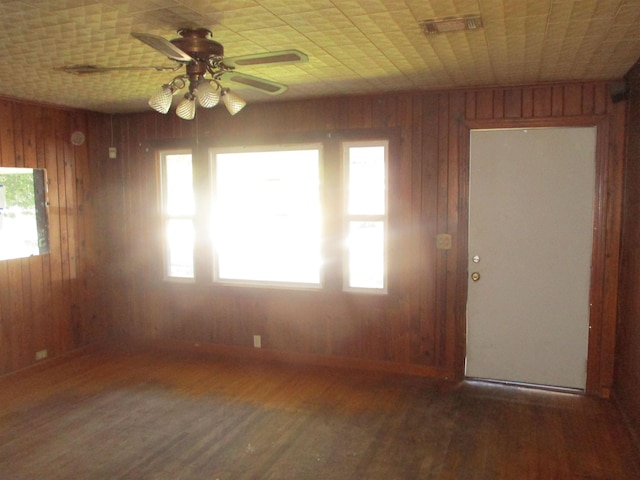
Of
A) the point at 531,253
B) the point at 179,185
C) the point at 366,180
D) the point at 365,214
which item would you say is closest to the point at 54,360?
the point at 179,185

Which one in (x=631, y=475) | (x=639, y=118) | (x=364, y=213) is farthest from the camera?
(x=364, y=213)

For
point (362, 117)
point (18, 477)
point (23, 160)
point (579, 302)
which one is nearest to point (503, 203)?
point (579, 302)

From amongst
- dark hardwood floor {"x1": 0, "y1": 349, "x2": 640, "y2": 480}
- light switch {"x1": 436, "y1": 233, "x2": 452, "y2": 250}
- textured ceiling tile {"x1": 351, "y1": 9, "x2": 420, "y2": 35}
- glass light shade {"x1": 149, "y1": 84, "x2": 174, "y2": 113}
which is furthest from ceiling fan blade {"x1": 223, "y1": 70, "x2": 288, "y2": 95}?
dark hardwood floor {"x1": 0, "y1": 349, "x2": 640, "y2": 480}

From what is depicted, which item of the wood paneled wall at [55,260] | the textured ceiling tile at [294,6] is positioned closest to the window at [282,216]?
the wood paneled wall at [55,260]

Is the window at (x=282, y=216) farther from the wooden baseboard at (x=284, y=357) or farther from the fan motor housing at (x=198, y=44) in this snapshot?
the fan motor housing at (x=198, y=44)

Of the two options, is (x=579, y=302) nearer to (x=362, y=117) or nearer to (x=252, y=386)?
Answer: (x=362, y=117)

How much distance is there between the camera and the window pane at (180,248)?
17.5ft

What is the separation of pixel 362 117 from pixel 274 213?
4.06 feet

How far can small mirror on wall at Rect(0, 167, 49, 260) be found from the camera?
4.46 metres

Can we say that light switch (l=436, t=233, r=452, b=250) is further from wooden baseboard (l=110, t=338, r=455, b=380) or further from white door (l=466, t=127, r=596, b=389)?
wooden baseboard (l=110, t=338, r=455, b=380)

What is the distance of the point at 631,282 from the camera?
351cm

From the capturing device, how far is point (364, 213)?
4582mm

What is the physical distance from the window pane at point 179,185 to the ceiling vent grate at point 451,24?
322 cm

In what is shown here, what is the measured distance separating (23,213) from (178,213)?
1.41m
